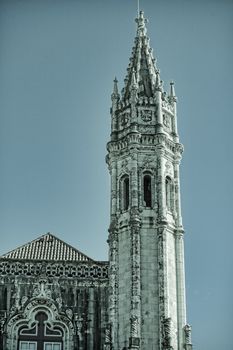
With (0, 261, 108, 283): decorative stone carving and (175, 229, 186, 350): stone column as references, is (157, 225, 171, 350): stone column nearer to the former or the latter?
(175, 229, 186, 350): stone column

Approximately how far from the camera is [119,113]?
36.2m

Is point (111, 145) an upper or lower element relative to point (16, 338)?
upper

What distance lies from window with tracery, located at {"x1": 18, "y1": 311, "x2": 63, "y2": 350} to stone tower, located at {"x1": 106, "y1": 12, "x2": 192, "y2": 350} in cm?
228

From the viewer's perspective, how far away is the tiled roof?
34.2m

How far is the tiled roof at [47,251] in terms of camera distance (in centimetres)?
3422

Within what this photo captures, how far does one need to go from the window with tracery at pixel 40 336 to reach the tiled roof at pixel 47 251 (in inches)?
108

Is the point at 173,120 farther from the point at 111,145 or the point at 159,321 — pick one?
the point at 159,321

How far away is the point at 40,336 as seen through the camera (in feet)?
105

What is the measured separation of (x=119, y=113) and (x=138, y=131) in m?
1.78

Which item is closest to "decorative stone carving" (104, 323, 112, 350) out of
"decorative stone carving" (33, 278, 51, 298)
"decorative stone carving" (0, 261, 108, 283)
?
"decorative stone carving" (0, 261, 108, 283)

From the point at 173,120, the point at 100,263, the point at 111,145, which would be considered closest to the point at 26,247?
the point at 100,263

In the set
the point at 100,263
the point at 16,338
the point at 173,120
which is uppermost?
the point at 173,120

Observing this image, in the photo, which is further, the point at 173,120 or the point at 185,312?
the point at 173,120

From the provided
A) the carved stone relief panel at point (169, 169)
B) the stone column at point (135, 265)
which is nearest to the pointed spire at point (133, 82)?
the stone column at point (135, 265)
